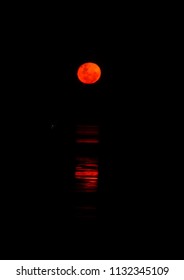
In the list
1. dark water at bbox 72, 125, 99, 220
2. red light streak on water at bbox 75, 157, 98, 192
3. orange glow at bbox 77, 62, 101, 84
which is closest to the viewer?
dark water at bbox 72, 125, 99, 220

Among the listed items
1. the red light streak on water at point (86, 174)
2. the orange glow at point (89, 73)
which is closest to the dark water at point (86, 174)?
the red light streak on water at point (86, 174)

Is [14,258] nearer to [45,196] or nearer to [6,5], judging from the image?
[45,196]

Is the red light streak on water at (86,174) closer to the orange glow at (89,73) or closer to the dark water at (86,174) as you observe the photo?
the dark water at (86,174)

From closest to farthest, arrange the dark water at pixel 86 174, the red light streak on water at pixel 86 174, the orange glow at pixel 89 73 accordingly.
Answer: the dark water at pixel 86 174 → the red light streak on water at pixel 86 174 → the orange glow at pixel 89 73

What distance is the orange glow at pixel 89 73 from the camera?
35.1ft

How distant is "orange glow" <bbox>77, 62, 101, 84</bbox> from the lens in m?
10.7

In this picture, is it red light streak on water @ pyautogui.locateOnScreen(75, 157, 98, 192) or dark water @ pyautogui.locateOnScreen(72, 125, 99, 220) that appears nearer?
dark water @ pyautogui.locateOnScreen(72, 125, 99, 220)

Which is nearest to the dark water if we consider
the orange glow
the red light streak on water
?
the red light streak on water

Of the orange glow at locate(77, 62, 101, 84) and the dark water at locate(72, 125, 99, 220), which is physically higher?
the orange glow at locate(77, 62, 101, 84)

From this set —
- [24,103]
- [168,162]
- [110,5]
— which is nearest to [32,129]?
[24,103]

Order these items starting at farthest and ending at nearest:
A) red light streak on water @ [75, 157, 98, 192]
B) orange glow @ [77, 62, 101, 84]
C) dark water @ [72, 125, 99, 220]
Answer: orange glow @ [77, 62, 101, 84] → red light streak on water @ [75, 157, 98, 192] → dark water @ [72, 125, 99, 220]

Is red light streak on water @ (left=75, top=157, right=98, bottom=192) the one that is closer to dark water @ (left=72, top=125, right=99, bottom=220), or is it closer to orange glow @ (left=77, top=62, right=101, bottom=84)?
dark water @ (left=72, top=125, right=99, bottom=220)

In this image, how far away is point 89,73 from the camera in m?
10.7

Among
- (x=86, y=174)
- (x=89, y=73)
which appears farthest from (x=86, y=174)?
(x=89, y=73)
